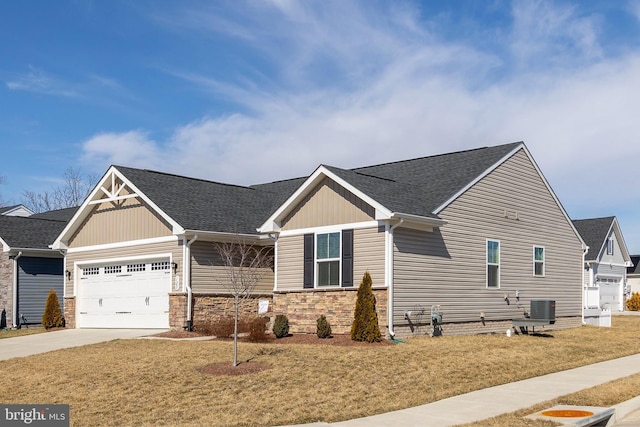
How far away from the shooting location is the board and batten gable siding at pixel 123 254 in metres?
24.6

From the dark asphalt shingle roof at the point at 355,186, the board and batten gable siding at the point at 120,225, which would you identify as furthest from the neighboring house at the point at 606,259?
the board and batten gable siding at the point at 120,225

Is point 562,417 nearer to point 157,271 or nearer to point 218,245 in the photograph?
point 218,245

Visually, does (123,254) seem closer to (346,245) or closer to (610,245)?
(346,245)

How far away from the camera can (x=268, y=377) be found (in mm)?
14734

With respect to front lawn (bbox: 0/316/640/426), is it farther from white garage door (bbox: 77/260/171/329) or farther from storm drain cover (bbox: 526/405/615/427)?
white garage door (bbox: 77/260/171/329)

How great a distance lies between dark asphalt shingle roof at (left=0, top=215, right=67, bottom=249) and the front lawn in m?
11.0

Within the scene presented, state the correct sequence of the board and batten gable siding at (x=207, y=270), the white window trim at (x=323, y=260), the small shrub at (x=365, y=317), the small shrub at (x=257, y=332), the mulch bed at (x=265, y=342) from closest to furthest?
the mulch bed at (x=265, y=342)
the small shrub at (x=365, y=317)
the small shrub at (x=257, y=332)
the white window trim at (x=323, y=260)
the board and batten gable siding at (x=207, y=270)

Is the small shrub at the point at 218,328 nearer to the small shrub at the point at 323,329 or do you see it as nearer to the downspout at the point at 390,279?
the small shrub at the point at 323,329

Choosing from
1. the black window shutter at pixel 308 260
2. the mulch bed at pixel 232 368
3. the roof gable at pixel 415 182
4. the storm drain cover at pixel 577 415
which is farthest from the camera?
the black window shutter at pixel 308 260

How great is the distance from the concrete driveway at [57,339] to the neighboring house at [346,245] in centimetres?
104

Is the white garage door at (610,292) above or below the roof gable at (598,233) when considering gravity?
below

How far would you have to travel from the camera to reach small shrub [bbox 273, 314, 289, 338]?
21.0 meters

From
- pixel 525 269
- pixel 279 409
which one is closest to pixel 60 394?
pixel 279 409

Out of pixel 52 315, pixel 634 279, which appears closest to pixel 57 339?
pixel 52 315
